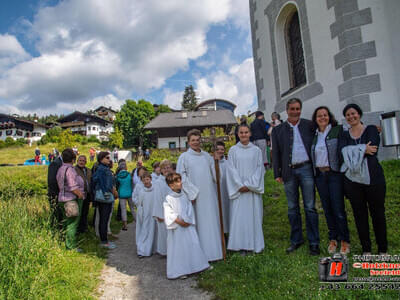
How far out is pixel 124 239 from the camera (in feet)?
21.5

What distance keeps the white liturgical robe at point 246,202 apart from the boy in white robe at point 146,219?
1.72 meters

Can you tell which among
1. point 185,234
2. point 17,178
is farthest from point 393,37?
point 17,178

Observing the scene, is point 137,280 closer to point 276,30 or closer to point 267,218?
point 267,218

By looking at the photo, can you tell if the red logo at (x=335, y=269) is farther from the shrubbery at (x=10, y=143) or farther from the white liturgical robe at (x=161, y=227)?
the shrubbery at (x=10, y=143)

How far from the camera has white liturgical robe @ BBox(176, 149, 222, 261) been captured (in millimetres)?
4238

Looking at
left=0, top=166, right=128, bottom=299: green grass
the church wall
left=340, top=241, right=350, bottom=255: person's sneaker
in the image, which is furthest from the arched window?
left=0, top=166, right=128, bottom=299: green grass

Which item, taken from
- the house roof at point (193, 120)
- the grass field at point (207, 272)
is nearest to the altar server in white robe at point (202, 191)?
the grass field at point (207, 272)

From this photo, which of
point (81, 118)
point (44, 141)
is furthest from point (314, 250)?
point (81, 118)

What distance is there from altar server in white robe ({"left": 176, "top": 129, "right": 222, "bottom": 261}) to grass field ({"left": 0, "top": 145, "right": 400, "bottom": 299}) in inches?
13.8

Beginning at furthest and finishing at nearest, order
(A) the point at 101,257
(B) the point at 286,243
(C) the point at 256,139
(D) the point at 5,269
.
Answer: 1. (C) the point at 256,139
2. (A) the point at 101,257
3. (B) the point at 286,243
4. (D) the point at 5,269

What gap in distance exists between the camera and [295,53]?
856 cm

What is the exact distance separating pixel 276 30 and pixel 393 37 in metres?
3.76

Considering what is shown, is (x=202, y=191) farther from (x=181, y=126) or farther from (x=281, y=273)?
(x=181, y=126)

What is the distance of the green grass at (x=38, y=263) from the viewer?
3.31m
